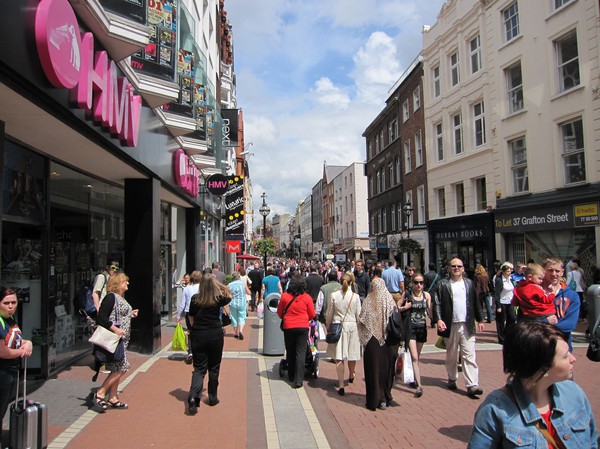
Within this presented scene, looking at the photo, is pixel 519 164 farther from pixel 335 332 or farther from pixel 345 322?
pixel 335 332

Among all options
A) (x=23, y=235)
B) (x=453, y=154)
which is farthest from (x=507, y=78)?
(x=23, y=235)

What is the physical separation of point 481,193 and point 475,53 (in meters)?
6.63

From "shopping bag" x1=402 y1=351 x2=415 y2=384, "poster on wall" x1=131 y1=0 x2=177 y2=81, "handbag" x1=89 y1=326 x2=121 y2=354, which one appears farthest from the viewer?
"poster on wall" x1=131 y1=0 x2=177 y2=81

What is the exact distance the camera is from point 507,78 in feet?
63.4

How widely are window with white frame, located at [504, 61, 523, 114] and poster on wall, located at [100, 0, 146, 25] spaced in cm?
1610

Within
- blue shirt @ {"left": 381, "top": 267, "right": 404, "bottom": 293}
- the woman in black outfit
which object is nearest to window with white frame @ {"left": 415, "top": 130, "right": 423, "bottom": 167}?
blue shirt @ {"left": 381, "top": 267, "right": 404, "bottom": 293}

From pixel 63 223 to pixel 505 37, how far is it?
731 inches

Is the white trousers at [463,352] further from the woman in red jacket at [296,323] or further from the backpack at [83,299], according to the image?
the backpack at [83,299]

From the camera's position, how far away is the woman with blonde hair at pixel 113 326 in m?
5.77

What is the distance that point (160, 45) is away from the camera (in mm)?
8906

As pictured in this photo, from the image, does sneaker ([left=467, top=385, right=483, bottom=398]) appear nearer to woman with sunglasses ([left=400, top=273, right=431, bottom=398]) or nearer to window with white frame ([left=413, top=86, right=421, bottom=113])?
woman with sunglasses ([left=400, top=273, right=431, bottom=398])

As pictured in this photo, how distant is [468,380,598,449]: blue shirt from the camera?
195 centimetres

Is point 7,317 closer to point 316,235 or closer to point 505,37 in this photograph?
point 505,37

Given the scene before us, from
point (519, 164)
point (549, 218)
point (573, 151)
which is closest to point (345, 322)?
point (549, 218)
